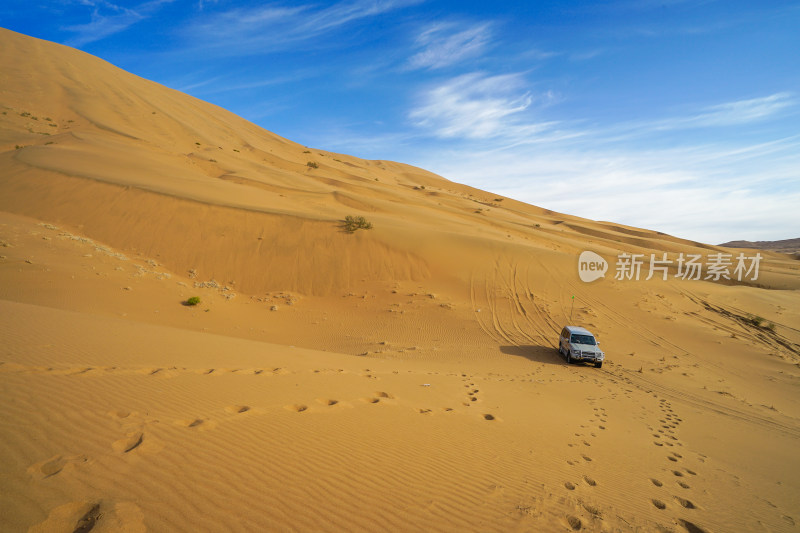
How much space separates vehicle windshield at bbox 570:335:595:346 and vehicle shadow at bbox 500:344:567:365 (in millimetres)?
938

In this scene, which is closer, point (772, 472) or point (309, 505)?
point (309, 505)

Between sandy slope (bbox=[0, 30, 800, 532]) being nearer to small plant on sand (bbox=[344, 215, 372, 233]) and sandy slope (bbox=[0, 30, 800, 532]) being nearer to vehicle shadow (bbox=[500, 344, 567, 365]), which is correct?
vehicle shadow (bbox=[500, 344, 567, 365])

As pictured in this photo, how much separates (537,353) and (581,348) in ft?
5.73

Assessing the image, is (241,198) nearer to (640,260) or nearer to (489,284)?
(489,284)

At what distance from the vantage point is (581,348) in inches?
520

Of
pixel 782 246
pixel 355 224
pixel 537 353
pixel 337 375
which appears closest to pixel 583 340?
pixel 537 353

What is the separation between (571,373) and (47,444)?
12886 mm

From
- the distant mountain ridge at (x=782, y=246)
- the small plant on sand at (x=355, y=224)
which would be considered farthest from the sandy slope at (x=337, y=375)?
the distant mountain ridge at (x=782, y=246)

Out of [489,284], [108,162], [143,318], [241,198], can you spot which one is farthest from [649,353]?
[108,162]

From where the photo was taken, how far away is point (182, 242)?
65.5 ft

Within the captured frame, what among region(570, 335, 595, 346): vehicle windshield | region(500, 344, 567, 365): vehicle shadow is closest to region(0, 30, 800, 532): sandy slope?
region(500, 344, 567, 365): vehicle shadow

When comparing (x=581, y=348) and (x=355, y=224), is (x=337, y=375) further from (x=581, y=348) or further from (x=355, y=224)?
(x=355, y=224)

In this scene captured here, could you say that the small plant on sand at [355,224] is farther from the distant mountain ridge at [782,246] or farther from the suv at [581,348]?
the distant mountain ridge at [782,246]

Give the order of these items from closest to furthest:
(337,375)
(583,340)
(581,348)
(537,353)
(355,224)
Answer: (337,375), (581,348), (583,340), (537,353), (355,224)
